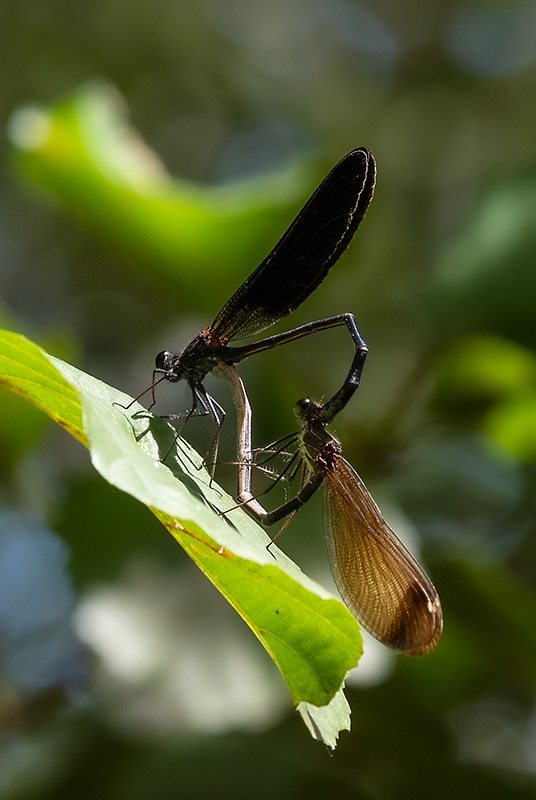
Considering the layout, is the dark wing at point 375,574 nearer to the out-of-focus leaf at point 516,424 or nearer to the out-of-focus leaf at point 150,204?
the out-of-focus leaf at point 150,204

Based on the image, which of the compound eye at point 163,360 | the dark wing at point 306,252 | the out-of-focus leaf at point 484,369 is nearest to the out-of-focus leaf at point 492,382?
the out-of-focus leaf at point 484,369

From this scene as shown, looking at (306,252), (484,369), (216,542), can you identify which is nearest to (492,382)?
(484,369)

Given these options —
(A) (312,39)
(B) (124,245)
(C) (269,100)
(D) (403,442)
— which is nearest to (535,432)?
(D) (403,442)

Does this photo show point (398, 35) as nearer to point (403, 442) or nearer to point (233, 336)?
point (403, 442)

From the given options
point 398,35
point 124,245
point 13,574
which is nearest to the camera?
point 124,245

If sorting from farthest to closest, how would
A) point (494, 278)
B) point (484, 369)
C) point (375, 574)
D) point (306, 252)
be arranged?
point (484, 369)
point (494, 278)
point (306, 252)
point (375, 574)

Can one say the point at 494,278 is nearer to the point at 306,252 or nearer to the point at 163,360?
the point at 306,252
